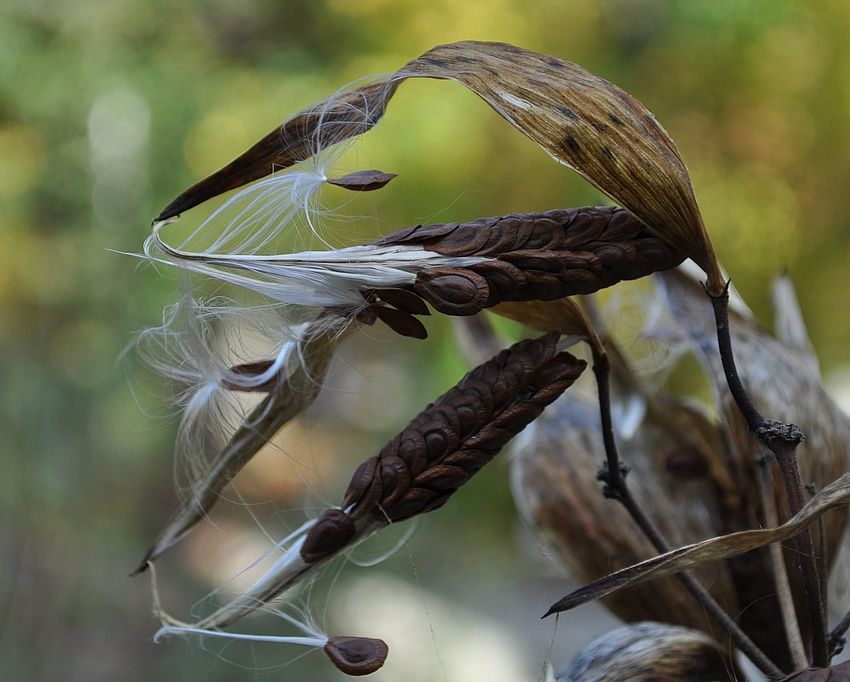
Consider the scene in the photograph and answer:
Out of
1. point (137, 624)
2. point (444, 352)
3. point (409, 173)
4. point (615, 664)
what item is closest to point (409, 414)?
point (444, 352)

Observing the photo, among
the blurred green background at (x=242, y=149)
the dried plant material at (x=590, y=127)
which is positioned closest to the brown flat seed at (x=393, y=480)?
the dried plant material at (x=590, y=127)

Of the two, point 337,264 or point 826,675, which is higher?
point 337,264

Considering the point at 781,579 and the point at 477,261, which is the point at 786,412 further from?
the point at 477,261

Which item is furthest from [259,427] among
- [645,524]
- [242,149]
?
[242,149]

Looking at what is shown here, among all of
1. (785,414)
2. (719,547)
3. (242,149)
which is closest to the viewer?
(719,547)

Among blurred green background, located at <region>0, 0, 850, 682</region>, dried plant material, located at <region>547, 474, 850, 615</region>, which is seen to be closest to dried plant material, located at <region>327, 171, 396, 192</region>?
dried plant material, located at <region>547, 474, 850, 615</region>

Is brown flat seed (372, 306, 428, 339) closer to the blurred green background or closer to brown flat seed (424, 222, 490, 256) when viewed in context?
brown flat seed (424, 222, 490, 256)

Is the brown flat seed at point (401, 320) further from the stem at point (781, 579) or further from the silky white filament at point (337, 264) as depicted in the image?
the stem at point (781, 579)
